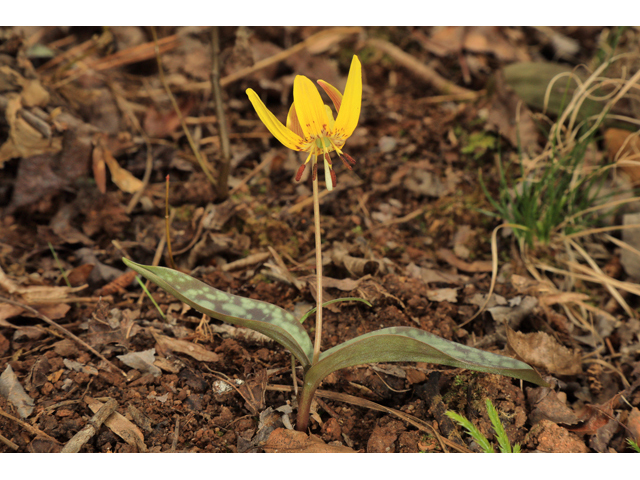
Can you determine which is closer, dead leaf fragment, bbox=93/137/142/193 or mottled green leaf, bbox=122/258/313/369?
mottled green leaf, bbox=122/258/313/369

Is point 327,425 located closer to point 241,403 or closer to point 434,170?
point 241,403

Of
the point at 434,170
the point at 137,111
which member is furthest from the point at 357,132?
the point at 137,111

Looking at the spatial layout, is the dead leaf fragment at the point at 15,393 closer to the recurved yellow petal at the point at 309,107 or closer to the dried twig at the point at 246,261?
the dried twig at the point at 246,261

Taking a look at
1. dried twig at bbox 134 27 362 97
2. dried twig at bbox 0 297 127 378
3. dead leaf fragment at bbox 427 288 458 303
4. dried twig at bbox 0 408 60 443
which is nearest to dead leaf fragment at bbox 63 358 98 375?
dried twig at bbox 0 297 127 378

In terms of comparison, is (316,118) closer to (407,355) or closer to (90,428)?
(407,355)

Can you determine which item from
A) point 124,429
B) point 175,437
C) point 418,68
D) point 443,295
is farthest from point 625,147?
point 124,429

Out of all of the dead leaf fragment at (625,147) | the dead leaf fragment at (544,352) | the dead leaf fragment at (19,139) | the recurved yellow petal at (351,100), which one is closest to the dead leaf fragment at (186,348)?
the recurved yellow petal at (351,100)

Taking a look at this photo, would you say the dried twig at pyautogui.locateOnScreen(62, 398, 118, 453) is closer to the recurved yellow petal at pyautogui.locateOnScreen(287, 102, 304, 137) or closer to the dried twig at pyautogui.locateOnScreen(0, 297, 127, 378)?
the dried twig at pyautogui.locateOnScreen(0, 297, 127, 378)

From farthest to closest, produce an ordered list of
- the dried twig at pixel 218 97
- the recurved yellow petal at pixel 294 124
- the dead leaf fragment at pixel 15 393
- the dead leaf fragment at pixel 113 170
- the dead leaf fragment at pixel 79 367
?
the dead leaf fragment at pixel 113 170, the dried twig at pixel 218 97, the dead leaf fragment at pixel 79 367, the dead leaf fragment at pixel 15 393, the recurved yellow petal at pixel 294 124
